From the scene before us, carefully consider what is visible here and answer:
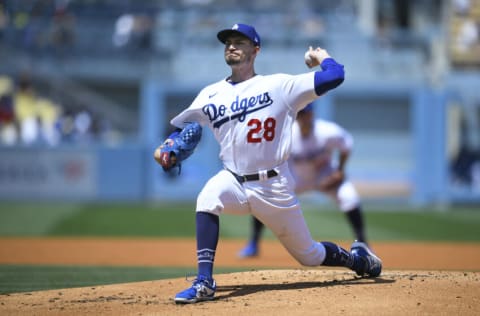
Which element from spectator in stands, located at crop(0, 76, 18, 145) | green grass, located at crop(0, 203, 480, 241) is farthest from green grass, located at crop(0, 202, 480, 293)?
spectator in stands, located at crop(0, 76, 18, 145)

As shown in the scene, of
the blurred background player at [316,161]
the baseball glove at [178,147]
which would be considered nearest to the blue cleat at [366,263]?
the baseball glove at [178,147]

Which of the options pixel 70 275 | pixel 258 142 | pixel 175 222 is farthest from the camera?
pixel 175 222

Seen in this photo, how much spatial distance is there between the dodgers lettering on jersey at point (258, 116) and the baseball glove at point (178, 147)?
0.49ft

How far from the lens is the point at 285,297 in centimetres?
494

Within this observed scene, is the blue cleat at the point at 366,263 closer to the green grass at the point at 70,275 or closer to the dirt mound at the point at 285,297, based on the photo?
the dirt mound at the point at 285,297

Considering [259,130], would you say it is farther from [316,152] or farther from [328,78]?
[316,152]

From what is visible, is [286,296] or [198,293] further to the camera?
[286,296]

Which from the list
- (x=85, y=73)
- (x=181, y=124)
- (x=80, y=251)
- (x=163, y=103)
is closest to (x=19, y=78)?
(x=85, y=73)

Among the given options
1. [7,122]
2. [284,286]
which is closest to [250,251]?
[284,286]

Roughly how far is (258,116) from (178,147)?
0.57m

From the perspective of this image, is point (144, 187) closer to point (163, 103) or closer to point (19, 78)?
point (163, 103)

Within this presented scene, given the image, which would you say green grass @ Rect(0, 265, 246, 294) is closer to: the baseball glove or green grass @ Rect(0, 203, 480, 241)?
the baseball glove

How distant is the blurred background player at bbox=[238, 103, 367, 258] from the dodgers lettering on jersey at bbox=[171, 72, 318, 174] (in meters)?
3.54

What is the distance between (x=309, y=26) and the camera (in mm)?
22266
